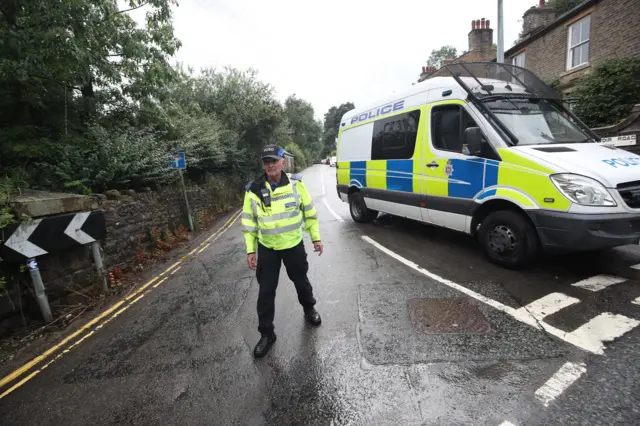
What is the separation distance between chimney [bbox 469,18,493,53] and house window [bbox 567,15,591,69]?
877 centimetres

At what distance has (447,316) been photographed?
3.18 metres

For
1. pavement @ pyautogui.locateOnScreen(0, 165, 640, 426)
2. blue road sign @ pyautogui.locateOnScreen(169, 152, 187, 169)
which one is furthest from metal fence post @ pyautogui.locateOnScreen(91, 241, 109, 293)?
blue road sign @ pyautogui.locateOnScreen(169, 152, 187, 169)

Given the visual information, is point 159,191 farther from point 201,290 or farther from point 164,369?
point 164,369

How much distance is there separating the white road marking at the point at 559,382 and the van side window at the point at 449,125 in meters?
3.01

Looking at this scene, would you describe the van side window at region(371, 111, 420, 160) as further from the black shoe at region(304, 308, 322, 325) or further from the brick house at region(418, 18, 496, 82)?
the brick house at region(418, 18, 496, 82)

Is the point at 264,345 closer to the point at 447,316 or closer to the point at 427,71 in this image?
the point at 447,316

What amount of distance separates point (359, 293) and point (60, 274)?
13.5ft

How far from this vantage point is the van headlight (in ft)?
10.6

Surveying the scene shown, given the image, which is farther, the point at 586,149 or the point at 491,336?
the point at 586,149

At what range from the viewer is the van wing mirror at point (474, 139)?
13.1 feet

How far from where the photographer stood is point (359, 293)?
3.91 metres

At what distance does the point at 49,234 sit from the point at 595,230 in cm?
630

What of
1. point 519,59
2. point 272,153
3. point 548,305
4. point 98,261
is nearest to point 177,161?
point 98,261

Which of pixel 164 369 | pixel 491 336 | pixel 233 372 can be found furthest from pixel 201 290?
pixel 491 336
